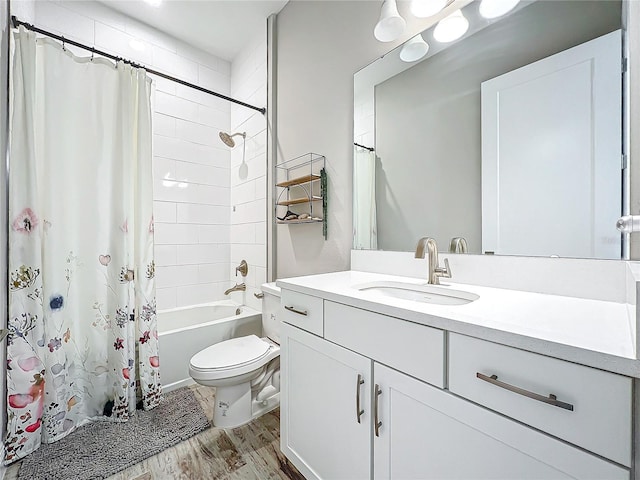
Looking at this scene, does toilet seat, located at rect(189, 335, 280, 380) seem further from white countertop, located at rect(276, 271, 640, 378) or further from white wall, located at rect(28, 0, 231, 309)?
white wall, located at rect(28, 0, 231, 309)

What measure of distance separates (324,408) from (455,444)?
0.50 m

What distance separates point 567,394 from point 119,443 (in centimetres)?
191

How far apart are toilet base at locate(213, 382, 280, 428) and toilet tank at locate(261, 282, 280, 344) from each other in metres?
0.37

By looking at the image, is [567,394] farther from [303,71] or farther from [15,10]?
[15,10]

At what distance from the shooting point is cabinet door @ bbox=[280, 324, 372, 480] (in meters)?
0.92

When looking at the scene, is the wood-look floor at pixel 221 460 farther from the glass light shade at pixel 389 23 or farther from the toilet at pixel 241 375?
the glass light shade at pixel 389 23

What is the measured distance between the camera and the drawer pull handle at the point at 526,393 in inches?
20.5

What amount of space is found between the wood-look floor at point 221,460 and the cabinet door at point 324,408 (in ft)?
0.55

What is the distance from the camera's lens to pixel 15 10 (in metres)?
1.44

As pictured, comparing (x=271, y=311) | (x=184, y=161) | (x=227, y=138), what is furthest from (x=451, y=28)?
(x=184, y=161)

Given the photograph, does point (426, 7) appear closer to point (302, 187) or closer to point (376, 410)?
point (302, 187)

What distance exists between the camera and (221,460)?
135 centimetres

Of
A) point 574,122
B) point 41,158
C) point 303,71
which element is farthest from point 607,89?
point 41,158

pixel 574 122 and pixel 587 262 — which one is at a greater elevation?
pixel 574 122
